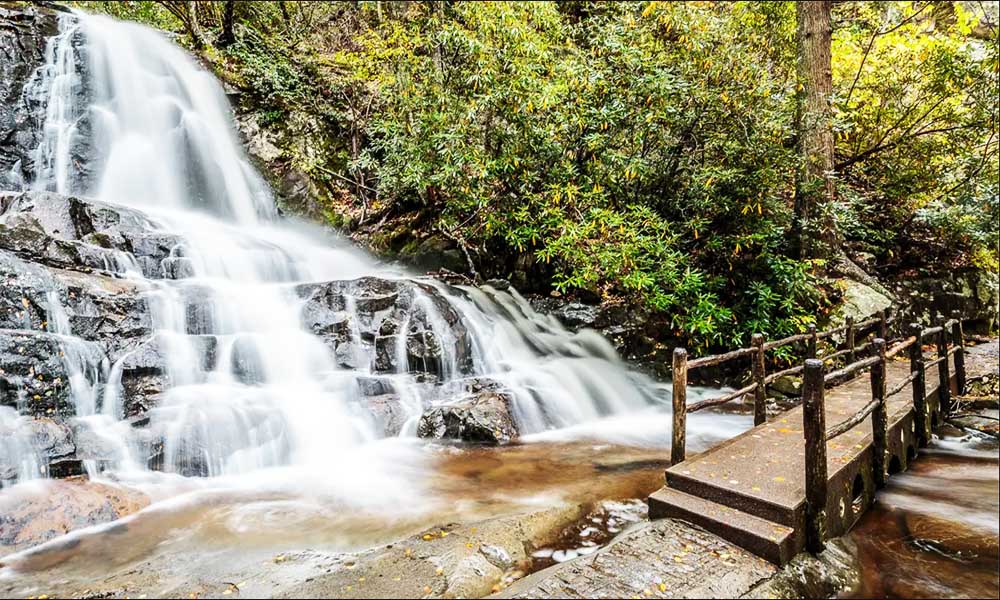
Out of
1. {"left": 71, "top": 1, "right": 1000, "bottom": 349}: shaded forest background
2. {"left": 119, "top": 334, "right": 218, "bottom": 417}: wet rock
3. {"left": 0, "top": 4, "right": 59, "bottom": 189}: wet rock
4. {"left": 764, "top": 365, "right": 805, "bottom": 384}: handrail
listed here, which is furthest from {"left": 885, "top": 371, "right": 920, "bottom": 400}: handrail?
{"left": 0, "top": 4, "right": 59, "bottom": 189}: wet rock

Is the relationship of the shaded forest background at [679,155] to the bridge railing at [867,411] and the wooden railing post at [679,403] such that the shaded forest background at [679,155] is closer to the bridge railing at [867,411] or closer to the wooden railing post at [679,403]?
the bridge railing at [867,411]

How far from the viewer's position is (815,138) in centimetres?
866

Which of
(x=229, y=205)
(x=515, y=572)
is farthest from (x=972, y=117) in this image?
(x=229, y=205)

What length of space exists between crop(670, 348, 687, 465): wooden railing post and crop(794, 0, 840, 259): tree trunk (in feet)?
20.0

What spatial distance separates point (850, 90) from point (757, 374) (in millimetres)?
8513

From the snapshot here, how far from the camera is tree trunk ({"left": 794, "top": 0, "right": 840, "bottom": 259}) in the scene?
842cm

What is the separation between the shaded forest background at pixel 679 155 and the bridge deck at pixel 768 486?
379 centimetres

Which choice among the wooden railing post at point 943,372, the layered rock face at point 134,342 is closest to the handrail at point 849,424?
the wooden railing post at point 943,372

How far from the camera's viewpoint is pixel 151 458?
4957mm

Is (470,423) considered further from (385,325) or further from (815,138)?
(815,138)

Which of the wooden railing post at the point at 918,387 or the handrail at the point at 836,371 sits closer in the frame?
the handrail at the point at 836,371

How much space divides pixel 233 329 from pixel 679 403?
609 centimetres

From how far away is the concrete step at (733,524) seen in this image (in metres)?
2.97

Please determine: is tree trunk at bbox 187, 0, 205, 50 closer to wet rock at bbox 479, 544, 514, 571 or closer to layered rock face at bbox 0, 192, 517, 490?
layered rock face at bbox 0, 192, 517, 490
